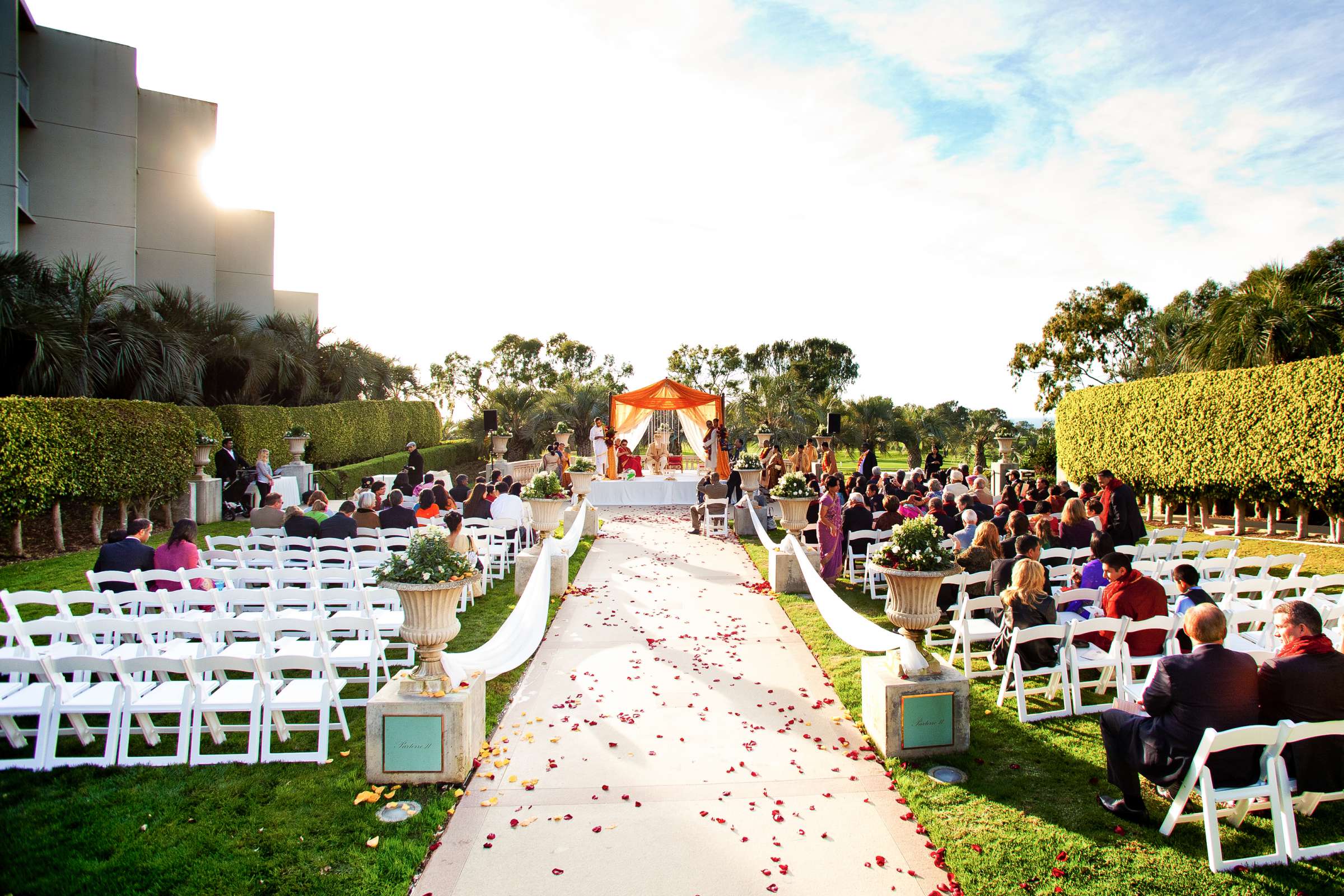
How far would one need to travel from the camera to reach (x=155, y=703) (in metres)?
4.61

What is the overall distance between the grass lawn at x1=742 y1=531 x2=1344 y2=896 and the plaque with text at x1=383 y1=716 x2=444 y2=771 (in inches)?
111

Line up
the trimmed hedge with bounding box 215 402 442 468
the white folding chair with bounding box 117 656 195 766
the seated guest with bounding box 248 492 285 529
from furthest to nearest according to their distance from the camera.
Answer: the trimmed hedge with bounding box 215 402 442 468
the seated guest with bounding box 248 492 285 529
the white folding chair with bounding box 117 656 195 766

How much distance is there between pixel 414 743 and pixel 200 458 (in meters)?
13.1

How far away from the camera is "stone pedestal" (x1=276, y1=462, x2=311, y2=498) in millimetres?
17062

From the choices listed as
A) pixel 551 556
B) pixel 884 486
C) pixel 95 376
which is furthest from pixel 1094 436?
pixel 95 376

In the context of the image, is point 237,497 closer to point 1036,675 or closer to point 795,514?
point 795,514

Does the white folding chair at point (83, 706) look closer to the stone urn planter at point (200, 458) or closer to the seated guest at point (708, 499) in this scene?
the seated guest at point (708, 499)

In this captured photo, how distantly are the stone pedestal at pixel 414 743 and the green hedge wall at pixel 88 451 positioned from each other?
9.10 m

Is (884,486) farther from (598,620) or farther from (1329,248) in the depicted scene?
(1329,248)

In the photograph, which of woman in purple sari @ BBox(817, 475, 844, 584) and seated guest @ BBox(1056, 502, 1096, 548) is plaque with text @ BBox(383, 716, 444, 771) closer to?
woman in purple sari @ BBox(817, 475, 844, 584)

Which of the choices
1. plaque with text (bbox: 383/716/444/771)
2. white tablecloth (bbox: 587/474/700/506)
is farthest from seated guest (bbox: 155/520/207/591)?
white tablecloth (bbox: 587/474/700/506)

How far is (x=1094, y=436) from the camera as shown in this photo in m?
18.2

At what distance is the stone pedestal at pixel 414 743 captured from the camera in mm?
4445

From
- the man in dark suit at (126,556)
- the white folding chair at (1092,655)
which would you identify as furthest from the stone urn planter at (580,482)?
the white folding chair at (1092,655)
